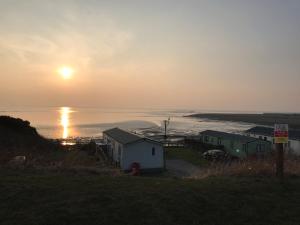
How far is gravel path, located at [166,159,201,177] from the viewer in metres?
28.3

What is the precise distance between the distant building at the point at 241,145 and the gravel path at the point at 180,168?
8.50m

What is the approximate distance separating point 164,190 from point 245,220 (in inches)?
87.8

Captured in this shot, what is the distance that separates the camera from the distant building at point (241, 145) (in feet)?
129

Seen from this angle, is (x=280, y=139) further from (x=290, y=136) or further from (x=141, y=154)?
(x=290, y=136)

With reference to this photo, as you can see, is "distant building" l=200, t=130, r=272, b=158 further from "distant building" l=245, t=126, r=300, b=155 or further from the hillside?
the hillside

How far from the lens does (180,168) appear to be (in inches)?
1224

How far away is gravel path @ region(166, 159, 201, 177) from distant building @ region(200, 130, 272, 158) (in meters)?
8.50

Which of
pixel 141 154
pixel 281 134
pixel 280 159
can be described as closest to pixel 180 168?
pixel 141 154

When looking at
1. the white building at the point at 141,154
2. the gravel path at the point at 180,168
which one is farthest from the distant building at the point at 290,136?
the white building at the point at 141,154

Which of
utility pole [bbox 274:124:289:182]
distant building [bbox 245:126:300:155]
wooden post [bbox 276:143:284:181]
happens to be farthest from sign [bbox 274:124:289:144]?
distant building [bbox 245:126:300:155]

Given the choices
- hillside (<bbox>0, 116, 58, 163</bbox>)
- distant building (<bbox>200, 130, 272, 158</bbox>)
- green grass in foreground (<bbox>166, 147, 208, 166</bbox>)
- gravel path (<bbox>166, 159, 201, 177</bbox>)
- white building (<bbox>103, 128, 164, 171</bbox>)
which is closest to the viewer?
gravel path (<bbox>166, 159, 201, 177</bbox>)

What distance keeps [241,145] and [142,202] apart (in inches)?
1402

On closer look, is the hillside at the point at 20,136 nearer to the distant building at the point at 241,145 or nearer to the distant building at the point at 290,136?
the distant building at the point at 241,145

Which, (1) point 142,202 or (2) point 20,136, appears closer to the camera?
(1) point 142,202
